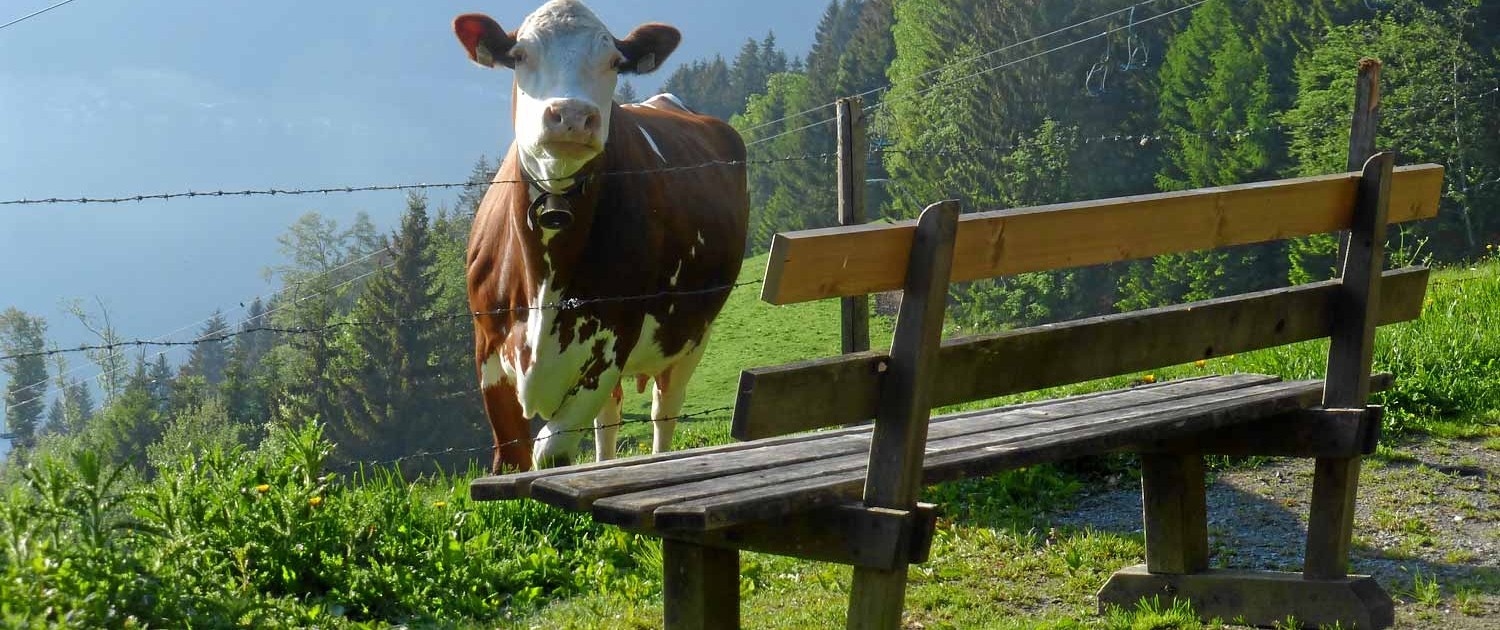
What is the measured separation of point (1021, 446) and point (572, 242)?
2922mm

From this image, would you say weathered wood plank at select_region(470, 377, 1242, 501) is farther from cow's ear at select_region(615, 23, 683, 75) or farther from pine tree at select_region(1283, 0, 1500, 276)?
pine tree at select_region(1283, 0, 1500, 276)

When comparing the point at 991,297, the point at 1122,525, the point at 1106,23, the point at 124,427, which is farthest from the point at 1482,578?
the point at 124,427

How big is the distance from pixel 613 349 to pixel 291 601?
2.14 m

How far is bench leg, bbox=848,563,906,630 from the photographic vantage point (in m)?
2.77

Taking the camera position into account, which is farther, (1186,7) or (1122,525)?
(1186,7)

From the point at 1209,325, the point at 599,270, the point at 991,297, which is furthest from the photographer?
the point at 991,297

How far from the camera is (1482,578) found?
4535 millimetres

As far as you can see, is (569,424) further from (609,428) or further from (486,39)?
(486,39)

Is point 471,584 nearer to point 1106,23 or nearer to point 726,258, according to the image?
point 726,258

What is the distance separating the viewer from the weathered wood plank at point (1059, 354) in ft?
8.42

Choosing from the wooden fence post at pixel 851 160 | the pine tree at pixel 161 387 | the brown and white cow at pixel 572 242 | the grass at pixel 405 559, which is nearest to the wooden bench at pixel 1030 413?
the grass at pixel 405 559

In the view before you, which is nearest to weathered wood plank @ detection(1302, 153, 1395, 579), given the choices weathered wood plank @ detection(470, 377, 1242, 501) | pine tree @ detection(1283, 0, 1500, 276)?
weathered wood plank @ detection(470, 377, 1242, 501)

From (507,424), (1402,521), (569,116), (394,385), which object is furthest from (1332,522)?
(394,385)

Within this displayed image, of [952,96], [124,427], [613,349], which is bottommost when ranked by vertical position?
[124,427]
